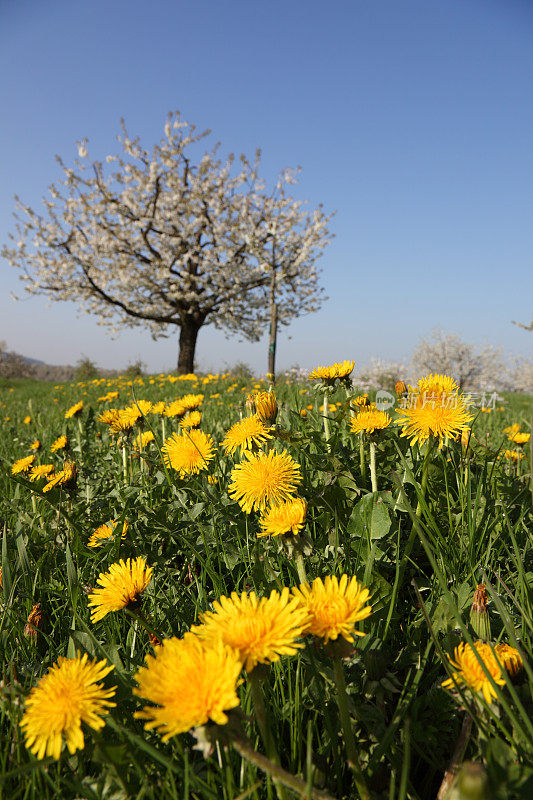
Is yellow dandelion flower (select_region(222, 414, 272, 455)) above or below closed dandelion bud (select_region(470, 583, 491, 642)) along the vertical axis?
above

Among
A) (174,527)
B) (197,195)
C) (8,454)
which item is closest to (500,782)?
(174,527)

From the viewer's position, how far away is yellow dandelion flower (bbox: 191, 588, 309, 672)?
1.73 feet

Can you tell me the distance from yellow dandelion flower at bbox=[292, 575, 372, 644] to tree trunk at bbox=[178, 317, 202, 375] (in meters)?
17.4

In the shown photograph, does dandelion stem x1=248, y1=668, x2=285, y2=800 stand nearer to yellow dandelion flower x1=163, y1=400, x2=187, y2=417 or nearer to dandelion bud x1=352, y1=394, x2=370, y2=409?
dandelion bud x1=352, y1=394, x2=370, y2=409

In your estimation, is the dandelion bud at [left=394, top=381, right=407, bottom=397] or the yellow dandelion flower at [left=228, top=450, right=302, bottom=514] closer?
the yellow dandelion flower at [left=228, top=450, right=302, bottom=514]

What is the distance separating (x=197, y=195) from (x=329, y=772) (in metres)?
18.2

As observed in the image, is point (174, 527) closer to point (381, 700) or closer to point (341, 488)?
point (341, 488)

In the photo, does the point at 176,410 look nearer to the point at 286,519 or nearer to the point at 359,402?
the point at 359,402

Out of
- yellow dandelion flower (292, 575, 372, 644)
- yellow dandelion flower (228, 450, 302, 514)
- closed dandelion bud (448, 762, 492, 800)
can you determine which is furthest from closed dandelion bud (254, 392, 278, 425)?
closed dandelion bud (448, 762, 492, 800)

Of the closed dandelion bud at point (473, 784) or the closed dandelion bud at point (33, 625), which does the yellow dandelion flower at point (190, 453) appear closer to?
the closed dandelion bud at point (33, 625)

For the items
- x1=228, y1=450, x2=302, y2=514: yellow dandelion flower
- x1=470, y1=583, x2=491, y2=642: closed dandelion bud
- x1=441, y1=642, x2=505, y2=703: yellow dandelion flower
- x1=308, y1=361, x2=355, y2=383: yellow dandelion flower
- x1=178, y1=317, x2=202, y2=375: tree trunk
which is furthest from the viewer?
x1=178, y1=317, x2=202, y2=375: tree trunk

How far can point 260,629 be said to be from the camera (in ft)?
1.81

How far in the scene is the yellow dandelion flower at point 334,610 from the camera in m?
0.58

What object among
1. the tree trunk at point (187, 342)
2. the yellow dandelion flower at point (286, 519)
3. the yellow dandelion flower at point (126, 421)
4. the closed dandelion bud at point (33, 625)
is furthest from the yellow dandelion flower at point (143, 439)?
the tree trunk at point (187, 342)
